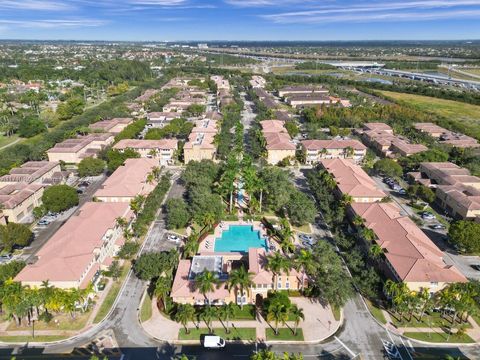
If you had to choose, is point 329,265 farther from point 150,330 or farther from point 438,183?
point 438,183

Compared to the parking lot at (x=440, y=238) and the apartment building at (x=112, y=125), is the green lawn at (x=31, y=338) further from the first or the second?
the apartment building at (x=112, y=125)

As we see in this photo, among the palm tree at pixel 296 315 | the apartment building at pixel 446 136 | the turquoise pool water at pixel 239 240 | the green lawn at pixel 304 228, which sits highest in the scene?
the apartment building at pixel 446 136

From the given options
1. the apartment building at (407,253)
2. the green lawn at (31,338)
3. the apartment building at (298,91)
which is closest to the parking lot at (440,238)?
the apartment building at (407,253)

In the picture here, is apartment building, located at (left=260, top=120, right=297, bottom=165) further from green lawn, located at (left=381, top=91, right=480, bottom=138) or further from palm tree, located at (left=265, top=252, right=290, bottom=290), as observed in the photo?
green lawn, located at (left=381, top=91, right=480, bottom=138)

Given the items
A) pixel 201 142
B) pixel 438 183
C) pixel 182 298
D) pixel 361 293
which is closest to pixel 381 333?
pixel 361 293

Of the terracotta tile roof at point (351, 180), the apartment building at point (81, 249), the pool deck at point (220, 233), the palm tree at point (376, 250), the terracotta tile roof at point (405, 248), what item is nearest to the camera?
the apartment building at point (81, 249)

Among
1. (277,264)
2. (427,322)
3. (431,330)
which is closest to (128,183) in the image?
(277,264)
